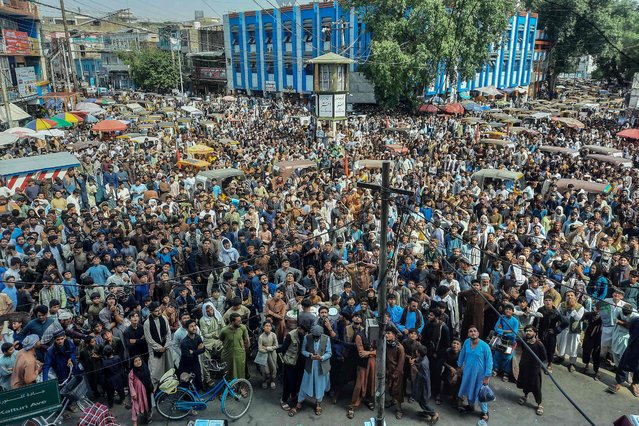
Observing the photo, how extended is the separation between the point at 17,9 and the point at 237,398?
127ft

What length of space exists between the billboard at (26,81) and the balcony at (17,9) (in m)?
4.27

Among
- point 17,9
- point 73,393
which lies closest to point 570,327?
point 73,393

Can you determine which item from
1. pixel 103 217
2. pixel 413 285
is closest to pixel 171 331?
pixel 413 285

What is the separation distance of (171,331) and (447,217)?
662 centimetres

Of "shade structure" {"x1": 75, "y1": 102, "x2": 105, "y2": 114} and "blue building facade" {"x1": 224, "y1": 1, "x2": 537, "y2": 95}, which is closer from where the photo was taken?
"shade structure" {"x1": 75, "y1": 102, "x2": 105, "y2": 114}

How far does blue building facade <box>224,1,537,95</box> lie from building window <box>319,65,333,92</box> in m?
16.1

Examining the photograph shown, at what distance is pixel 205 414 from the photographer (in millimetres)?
7055

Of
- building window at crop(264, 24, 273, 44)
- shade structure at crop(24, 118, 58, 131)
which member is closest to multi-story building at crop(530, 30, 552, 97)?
building window at crop(264, 24, 273, 44)

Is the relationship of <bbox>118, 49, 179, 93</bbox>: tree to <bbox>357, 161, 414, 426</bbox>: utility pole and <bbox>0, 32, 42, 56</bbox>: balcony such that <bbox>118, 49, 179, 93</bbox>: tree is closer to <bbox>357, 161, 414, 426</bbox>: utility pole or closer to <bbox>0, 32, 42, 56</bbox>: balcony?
<bbox>0, 32, 42, 56</bbox>: balcony

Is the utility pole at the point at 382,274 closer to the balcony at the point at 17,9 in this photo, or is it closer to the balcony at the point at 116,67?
the balcony at the point at 17,9

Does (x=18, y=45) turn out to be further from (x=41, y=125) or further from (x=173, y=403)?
(x=173, y=403)

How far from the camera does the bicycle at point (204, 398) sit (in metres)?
6.95

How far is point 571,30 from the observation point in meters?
50.9

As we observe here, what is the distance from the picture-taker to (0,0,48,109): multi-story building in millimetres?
31750
